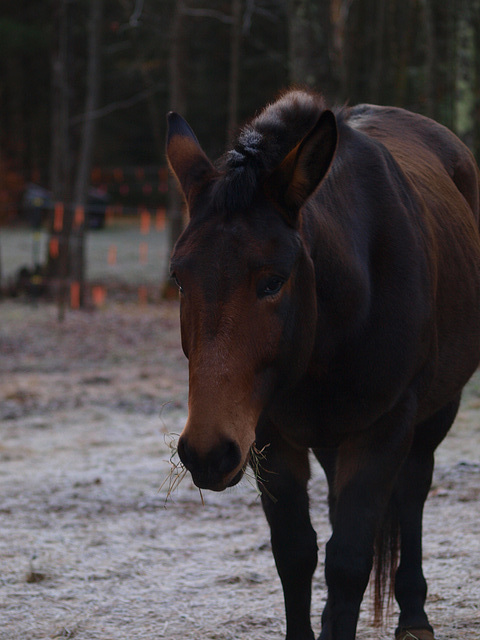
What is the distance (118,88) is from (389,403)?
3523 centimetres

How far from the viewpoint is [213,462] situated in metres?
2.36

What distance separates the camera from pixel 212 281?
8.31ft

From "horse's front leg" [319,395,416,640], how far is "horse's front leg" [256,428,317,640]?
195 millimetres

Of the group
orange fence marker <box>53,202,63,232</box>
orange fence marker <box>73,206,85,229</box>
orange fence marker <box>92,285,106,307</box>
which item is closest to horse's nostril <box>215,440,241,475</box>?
orange fence marker <box>53,202,63,232</box>

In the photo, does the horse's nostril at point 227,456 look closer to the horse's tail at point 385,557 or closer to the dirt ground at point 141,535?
the dirt ground at point 141,535

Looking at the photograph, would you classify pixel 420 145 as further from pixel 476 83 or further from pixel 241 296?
pixel 476 83

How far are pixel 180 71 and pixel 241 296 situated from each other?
606 inches

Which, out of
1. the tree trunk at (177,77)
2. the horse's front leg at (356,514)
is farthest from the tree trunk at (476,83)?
the horse's front leg at (356,514)

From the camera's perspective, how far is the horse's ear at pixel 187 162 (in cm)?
284

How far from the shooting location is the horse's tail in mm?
3791

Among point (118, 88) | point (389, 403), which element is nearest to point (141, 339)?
point (389, 403)

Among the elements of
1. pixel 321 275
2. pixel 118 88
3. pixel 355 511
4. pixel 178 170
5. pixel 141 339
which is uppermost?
pixel 118 88

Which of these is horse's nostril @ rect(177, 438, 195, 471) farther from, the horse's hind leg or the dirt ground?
the horse's hind leg

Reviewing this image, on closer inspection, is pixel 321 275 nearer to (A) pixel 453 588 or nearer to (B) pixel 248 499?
(A) pixel 453 588
